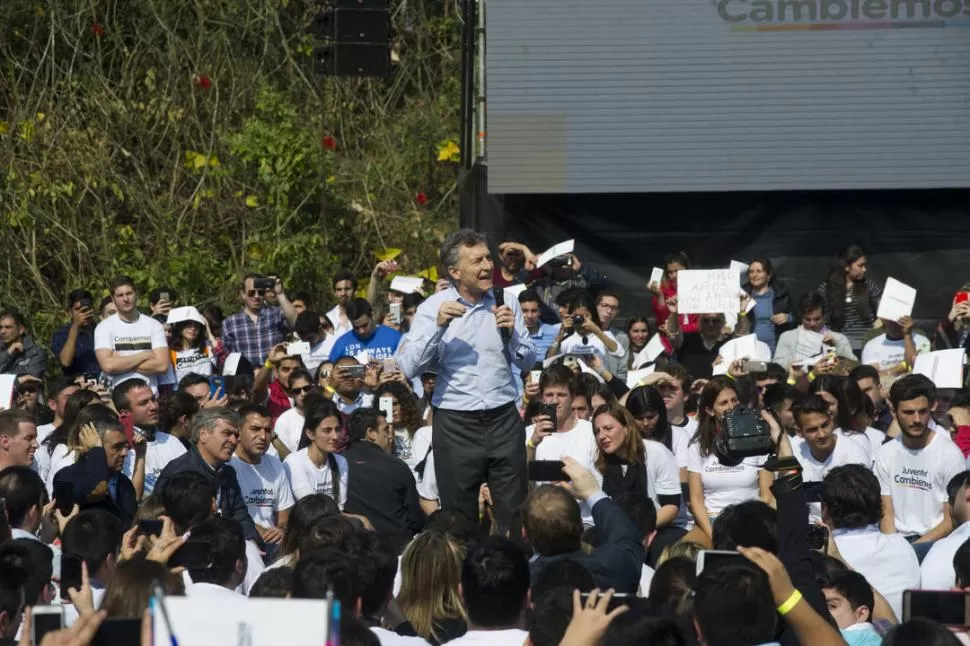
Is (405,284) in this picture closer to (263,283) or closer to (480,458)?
(263,283)

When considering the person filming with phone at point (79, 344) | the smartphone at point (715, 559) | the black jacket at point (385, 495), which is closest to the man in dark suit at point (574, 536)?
the smartphone at point (715, 559)

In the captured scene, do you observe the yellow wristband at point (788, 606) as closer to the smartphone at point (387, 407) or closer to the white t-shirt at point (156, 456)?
the white t-shirt at point (156, 456)

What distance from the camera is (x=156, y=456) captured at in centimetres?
880

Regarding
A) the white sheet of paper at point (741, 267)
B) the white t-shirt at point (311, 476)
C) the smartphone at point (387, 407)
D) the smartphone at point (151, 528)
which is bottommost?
the white t-shirt at point (311, 476)

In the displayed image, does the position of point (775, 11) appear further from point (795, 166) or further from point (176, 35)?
point (176, 35)

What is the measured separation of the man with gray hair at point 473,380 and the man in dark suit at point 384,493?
679 mm

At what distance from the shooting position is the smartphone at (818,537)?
6254 millimetres

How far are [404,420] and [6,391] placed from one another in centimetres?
243

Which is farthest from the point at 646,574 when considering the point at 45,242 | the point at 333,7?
the point at 45,242

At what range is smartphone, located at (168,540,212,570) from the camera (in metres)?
5.41

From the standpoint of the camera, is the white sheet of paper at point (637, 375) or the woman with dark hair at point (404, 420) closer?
the woman with dark hair at point (404, 420)

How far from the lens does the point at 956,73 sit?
14172mm

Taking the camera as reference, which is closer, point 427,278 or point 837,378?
point 837,378

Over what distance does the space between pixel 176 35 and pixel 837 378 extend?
10.3m
